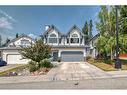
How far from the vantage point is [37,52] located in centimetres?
2748

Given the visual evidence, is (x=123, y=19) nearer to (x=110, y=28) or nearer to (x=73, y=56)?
(x=110, y=28)

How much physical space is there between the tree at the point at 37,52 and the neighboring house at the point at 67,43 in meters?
17.0

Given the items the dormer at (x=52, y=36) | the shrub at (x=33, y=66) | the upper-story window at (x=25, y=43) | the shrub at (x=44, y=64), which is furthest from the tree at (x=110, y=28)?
the upper-story window at (x=25, y=43)

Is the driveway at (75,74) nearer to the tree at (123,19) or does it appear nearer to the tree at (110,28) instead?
the tree at (110,28)

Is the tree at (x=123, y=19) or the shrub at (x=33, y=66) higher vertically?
the tree at (x=123, y=19)

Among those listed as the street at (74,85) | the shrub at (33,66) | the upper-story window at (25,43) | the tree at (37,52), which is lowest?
the street at (74,85)

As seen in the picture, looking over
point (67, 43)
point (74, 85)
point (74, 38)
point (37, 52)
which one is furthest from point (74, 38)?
point (74, 85)

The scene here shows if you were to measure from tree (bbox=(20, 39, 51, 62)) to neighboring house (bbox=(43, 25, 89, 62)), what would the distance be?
1700cm

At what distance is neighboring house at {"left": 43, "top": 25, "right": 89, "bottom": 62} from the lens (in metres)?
45.3

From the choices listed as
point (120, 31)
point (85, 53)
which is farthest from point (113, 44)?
point (85, 53)

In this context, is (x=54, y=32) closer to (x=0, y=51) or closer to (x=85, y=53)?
(x=85, y=53)

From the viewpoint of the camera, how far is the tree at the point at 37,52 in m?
27.3
